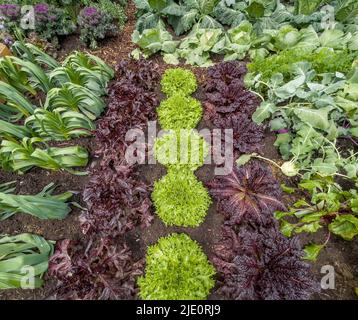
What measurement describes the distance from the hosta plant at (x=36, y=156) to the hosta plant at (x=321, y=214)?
2038 millimetres

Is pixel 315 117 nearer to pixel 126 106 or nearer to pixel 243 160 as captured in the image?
pixel 243 160

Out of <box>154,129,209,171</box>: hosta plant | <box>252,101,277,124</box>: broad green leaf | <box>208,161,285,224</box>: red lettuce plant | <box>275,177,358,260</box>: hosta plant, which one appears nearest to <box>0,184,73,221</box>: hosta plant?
<box>154,129,209,171</box>: hosta plant

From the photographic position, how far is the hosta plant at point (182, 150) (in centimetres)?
300

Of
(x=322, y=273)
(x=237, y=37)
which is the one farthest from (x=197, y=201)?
(x=237, y=37)

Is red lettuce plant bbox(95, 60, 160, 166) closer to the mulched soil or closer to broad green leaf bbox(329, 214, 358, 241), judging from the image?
the mulched soil

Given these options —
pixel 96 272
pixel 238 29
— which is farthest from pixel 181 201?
pixel 238 29

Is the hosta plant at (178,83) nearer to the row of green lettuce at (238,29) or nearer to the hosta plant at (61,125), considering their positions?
the row of green lettuce at (238,29)

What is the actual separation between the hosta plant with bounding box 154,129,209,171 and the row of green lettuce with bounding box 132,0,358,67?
1.37 m

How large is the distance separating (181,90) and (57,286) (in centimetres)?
244

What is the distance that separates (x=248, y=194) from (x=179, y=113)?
4.02 ft

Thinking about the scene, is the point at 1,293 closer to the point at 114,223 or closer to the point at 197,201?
the point at 114,223

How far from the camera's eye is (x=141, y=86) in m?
3.55

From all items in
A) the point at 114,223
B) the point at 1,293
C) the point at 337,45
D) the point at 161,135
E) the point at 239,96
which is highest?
the point at 337,45

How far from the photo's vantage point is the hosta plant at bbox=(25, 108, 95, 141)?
2.89 metres
